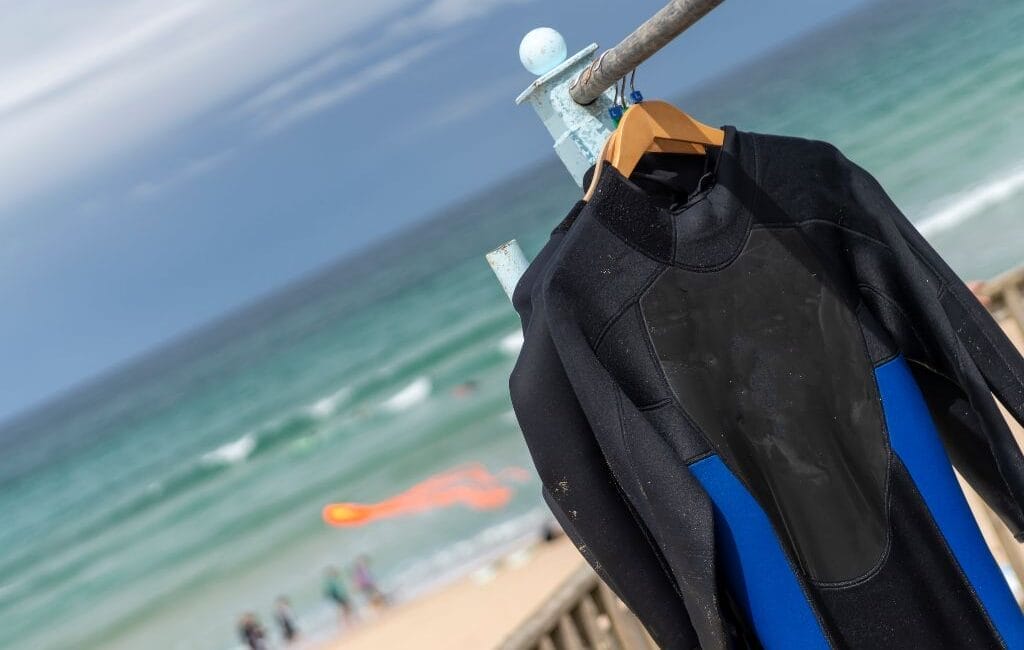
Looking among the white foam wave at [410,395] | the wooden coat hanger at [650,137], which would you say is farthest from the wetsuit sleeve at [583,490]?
the white foam wave at [410,395]

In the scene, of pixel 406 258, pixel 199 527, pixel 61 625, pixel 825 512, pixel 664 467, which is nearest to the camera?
pixel 664 467

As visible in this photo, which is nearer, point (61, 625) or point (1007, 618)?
point (1007, 618)

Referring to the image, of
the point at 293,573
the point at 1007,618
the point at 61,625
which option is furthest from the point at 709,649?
the point at 61,625

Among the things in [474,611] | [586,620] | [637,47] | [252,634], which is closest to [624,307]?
[637,47]

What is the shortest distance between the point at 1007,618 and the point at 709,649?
59 cm

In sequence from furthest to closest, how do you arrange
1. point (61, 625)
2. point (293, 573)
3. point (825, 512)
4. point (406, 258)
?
1. point (406, 258)
2. point (61, 625)
3. point (293, 573)
4. point (825, 512)

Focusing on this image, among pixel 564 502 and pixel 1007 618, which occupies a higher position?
pixel 564 502

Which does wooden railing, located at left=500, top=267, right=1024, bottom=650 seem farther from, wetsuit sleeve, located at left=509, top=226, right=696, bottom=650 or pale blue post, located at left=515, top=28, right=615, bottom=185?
pale blue post, located at left=515, top=28, right=615, bottom=185

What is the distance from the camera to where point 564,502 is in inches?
73.0

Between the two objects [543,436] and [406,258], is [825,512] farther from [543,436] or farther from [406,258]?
[406,258]

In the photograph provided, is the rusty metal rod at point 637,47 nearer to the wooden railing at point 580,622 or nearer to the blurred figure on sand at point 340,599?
the wooden railing at point 580,622

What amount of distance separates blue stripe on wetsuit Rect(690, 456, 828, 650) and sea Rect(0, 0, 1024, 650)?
41.6ft

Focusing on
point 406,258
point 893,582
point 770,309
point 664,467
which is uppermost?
point 406,258

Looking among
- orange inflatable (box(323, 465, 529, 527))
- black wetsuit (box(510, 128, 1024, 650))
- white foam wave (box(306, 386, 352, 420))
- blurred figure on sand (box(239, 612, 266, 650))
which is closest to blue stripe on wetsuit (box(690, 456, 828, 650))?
black wetsuit (box(510, 128, 1024, 650))
